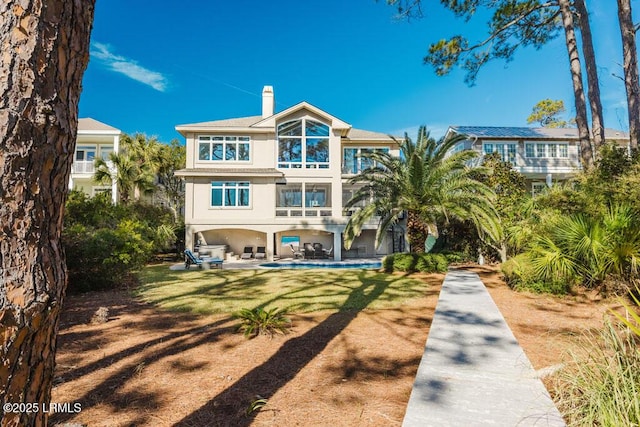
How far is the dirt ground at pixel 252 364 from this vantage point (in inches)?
132

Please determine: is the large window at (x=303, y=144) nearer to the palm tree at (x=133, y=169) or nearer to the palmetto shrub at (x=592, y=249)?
the palm tree at (x=133, y=169)

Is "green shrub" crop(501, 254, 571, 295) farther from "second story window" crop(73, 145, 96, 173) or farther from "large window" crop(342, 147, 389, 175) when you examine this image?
"second story window" crop(73, 145, 96, 173)

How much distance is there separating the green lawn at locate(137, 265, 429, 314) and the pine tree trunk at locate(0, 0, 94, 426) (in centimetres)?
615

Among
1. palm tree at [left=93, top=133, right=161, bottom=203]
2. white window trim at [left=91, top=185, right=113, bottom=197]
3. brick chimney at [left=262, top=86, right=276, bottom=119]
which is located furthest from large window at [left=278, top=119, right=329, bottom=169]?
white window trim at [left=91, top=185, right=113, bottom=197]

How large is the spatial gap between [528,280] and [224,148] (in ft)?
59.4

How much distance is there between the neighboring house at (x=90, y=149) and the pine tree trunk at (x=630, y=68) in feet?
96.5

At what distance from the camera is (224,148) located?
2206 cm

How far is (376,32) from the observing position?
2030cm

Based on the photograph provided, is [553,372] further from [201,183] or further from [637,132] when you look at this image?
[201,183]

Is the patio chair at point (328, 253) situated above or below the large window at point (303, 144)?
below

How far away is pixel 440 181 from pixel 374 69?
13.7m

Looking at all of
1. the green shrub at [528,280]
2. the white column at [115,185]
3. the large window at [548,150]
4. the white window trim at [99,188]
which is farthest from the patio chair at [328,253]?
the large window at [548,150]

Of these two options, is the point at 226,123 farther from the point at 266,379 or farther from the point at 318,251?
the point at 266,379

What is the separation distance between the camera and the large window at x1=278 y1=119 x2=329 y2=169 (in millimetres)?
22078
